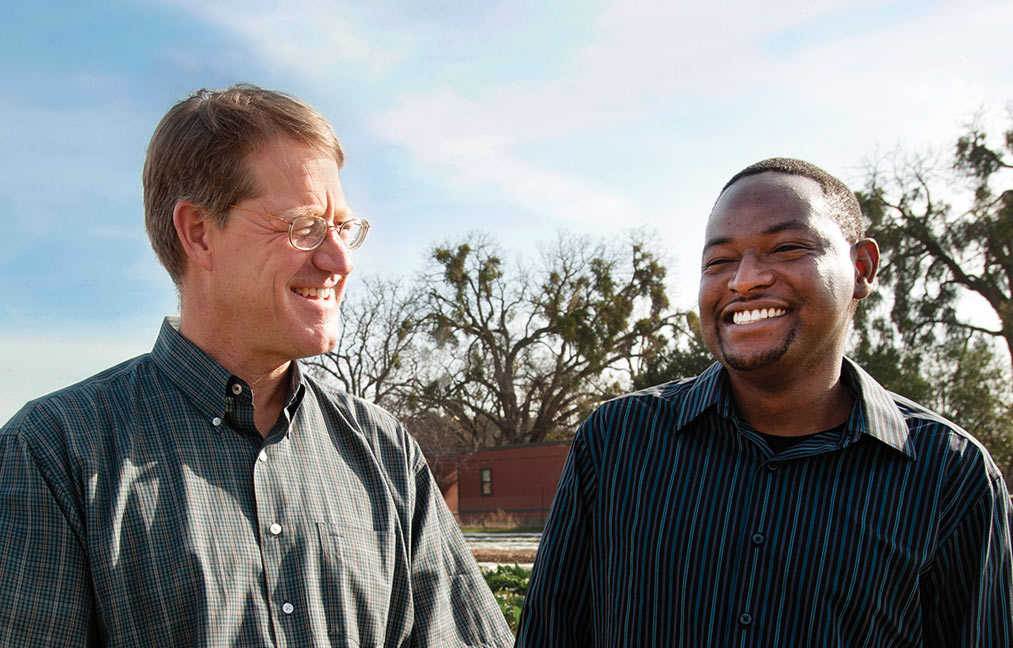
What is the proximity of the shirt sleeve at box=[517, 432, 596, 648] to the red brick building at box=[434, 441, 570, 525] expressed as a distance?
35895 mm

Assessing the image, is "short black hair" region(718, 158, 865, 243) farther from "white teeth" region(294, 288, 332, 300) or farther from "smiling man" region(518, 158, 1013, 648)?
"white teeth" region(294, 288, 332, 300)

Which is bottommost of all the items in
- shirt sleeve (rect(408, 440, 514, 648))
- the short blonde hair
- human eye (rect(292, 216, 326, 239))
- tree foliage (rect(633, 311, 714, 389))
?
shirt sleeve (rect(408, 440, 514, 648))

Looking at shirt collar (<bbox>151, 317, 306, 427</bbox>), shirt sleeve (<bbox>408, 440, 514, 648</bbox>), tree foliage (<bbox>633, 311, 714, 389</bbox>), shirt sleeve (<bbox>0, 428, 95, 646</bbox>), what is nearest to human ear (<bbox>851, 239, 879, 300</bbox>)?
shirt sleeve (<bbox>408, 440, 514, 648</bbox>)

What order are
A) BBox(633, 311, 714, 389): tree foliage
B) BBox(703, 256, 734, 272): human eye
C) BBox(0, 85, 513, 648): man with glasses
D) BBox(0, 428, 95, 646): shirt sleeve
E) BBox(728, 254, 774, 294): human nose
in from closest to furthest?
BBox(0, 428, 95, 646): shirt sleeve, BBox(0, 85, 513, 648): man with glasses, BBox(728, 254, 774, 294): human nose, BBox(703, 256, 734, 272): human eye, BBox(633, 311, 714, 389): tree foliage

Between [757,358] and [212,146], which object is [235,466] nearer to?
[212,146]

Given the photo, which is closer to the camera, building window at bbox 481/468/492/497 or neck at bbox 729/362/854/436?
neck at bbox 729/362/854/436

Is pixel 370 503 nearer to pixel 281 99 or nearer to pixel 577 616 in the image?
pixel 577 616

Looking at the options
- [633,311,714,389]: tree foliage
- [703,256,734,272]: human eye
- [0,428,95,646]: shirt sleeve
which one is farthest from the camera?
[633,311,714,389]: tree foliage

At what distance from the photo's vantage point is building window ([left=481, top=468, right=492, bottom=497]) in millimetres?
43597

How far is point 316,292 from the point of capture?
2525mm

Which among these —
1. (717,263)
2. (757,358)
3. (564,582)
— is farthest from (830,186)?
(564,582)

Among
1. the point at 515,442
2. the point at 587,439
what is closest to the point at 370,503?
the point at 587,439

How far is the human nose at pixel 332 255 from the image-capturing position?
2502 mm

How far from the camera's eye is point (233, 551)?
2.22 metres
